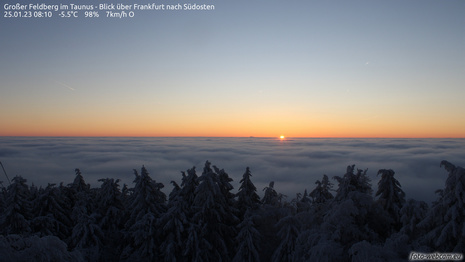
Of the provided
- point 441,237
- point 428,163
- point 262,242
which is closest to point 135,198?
point 262,242

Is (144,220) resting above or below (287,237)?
above

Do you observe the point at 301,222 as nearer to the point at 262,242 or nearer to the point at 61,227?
the point at 262,242

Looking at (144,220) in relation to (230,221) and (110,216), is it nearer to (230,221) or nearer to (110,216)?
(110,216)

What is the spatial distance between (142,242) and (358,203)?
64.8 feet

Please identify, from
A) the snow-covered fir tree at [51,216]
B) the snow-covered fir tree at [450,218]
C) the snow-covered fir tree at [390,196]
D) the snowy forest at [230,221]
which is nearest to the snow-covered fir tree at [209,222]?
the snowy forest at [230,221]

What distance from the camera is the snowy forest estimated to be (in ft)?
45.6

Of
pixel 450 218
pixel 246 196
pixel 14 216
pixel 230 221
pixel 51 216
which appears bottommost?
pixel 230 221

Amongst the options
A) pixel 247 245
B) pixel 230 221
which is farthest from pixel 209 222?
Result: pixel 247 245

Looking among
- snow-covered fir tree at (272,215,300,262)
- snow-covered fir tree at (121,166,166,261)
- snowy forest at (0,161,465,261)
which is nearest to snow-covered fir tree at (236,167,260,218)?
snowy forest at (0,161,465,261)

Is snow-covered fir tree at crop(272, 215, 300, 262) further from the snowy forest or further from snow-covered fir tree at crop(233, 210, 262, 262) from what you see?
Result: snow-covered fir tree at crop(233, 210, 262, 262)

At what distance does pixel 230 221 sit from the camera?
28969 mm

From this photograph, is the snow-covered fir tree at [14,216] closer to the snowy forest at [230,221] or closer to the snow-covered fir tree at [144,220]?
the snowy forest at [230,221]

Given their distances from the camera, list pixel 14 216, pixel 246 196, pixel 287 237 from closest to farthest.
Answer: pixel 287 237 < pixel 14 216 < pixel 246 196

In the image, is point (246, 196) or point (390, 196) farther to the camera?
point (246, 196)
